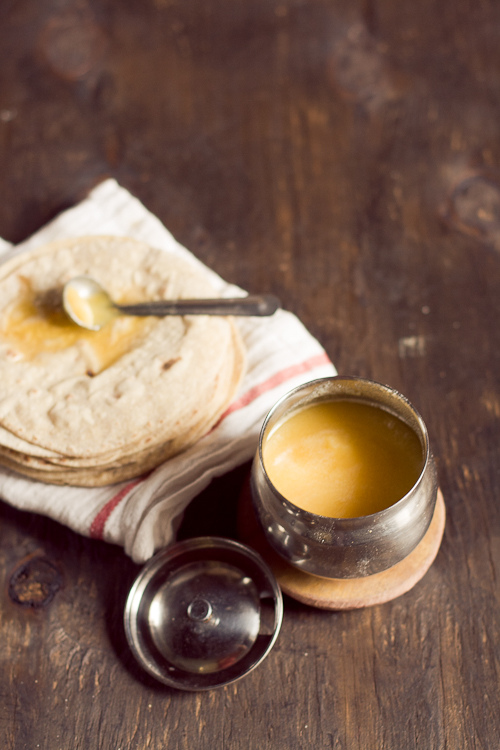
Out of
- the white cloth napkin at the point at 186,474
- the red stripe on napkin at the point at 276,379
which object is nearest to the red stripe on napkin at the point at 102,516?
the white cloth napkin at the point at 186,474

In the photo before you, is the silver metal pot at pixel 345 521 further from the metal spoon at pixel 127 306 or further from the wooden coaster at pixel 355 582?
the metal spoon at pixel 127 306

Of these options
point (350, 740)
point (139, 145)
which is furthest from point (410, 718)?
point (139, 145)

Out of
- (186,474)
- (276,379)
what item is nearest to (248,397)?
(276,379)

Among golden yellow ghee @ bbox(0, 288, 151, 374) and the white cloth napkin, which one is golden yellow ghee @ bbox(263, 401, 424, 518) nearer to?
the white cloth napkin

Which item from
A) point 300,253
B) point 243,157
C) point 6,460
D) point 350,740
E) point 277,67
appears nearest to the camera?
point 350,740

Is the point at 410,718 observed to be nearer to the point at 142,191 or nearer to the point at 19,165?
the point at 142,191

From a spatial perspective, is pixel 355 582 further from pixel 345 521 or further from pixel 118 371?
pixel 118 371
